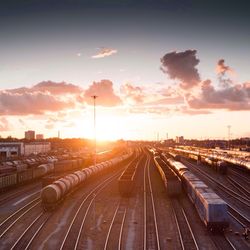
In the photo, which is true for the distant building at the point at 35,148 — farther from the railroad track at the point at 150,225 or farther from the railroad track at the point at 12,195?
the railroad track at the point at 150,225

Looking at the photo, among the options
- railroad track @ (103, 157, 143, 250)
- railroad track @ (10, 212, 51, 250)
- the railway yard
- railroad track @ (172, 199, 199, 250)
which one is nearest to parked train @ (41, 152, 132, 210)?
the railway yard

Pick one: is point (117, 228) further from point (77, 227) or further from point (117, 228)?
point (77, 227)

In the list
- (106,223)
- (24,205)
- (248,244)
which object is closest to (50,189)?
(24,205)

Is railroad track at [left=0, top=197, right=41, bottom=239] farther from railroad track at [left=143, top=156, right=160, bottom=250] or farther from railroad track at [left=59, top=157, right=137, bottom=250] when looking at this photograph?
railroad track at [left=143, top=156, right=160, bottom=250]

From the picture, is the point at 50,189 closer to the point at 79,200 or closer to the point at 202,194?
the point at 79,200

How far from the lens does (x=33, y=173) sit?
60.0 m

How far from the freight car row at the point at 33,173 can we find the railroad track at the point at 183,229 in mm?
25237

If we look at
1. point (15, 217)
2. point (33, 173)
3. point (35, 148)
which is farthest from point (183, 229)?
point (35, 148)

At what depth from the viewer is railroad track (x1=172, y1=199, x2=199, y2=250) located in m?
25.1

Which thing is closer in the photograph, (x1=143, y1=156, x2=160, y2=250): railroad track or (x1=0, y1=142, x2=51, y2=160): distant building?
(x1=143, y1=156, x2=160, y2=250): railroad track

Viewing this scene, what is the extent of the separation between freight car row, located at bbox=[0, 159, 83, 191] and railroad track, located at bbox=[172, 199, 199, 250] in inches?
994

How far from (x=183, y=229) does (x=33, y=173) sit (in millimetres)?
37781

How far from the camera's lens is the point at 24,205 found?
40.1 meters

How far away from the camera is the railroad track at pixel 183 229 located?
82.5ft
